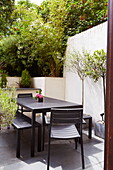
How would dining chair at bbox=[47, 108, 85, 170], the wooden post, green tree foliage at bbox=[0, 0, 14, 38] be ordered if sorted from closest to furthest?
the wooden post, dining chair at bbox=[47, 108, 85, 170], green tree foliage at bbox=[0, 0, 14, 38]

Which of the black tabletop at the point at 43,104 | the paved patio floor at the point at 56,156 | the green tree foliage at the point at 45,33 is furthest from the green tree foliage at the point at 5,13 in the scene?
the paved patio floor at the point at 56,156

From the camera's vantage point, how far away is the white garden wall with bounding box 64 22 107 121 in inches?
159

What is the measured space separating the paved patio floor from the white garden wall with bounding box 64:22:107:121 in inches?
46.6

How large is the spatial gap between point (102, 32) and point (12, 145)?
349 cm

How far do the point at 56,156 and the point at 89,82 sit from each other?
250 centimetres

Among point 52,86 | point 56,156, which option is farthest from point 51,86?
point 56,156

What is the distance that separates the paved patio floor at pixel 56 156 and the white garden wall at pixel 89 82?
1.18 meters

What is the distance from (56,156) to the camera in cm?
250

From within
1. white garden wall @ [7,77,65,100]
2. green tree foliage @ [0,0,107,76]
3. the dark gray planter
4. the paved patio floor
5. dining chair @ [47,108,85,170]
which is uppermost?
green tree foliage @ [0,0,107,76]

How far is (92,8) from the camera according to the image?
6395 millimetres

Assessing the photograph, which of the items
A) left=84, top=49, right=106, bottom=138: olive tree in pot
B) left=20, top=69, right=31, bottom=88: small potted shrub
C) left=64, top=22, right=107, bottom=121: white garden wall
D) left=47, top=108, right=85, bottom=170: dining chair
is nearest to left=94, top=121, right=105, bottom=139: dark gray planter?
left=84, top=49, right=106, bottom=138: olive tree in pot

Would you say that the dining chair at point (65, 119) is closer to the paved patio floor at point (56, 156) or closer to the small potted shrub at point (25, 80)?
the paved patio floor at point (56, 156)

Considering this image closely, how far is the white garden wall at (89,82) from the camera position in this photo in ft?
13.2

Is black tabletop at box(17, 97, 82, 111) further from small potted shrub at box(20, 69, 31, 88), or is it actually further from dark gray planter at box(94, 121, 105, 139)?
small potted shrub at box(20, 69, 31, 88)
